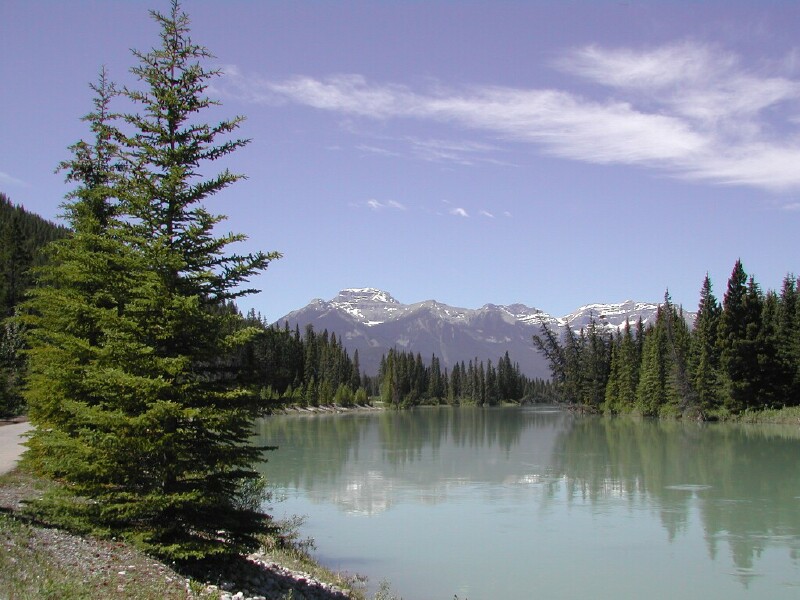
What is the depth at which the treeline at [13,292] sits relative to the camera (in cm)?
5016

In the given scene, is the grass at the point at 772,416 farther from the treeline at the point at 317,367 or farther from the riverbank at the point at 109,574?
the treeline at the point at 317,367

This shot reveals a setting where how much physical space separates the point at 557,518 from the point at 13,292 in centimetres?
8041

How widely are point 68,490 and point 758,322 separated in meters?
84.1

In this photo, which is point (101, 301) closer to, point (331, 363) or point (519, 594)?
point (519, 594)

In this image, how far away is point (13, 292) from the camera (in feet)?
282

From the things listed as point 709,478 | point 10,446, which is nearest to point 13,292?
point 10,446

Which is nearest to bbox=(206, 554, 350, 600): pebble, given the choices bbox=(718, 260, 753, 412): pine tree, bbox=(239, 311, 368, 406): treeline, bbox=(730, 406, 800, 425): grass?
bbox=(730, 406, 800, 425): grass

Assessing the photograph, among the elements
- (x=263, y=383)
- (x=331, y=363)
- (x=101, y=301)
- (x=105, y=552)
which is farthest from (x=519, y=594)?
(x=331, y=363)

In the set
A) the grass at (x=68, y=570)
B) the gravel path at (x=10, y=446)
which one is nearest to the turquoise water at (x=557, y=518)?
the grass at (x=68, y=570)

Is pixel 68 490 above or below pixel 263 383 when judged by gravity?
below

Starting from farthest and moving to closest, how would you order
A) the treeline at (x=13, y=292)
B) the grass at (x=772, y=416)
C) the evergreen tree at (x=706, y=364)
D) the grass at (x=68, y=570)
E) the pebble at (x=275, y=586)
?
the evergreen tree at (x=706, y=364) < the grass at (x=772, y=416) < the treeline at (x=13, y=292) < the pebble at (x=275, y=586) < the grass at (x=68, y=570)

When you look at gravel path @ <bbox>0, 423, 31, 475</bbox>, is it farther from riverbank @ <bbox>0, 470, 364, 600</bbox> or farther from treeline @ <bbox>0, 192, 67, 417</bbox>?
riverbank @ <bbox>0, 470, 364, 600</bbox>

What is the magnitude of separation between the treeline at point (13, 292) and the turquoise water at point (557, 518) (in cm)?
1452

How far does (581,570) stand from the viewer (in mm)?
19812
